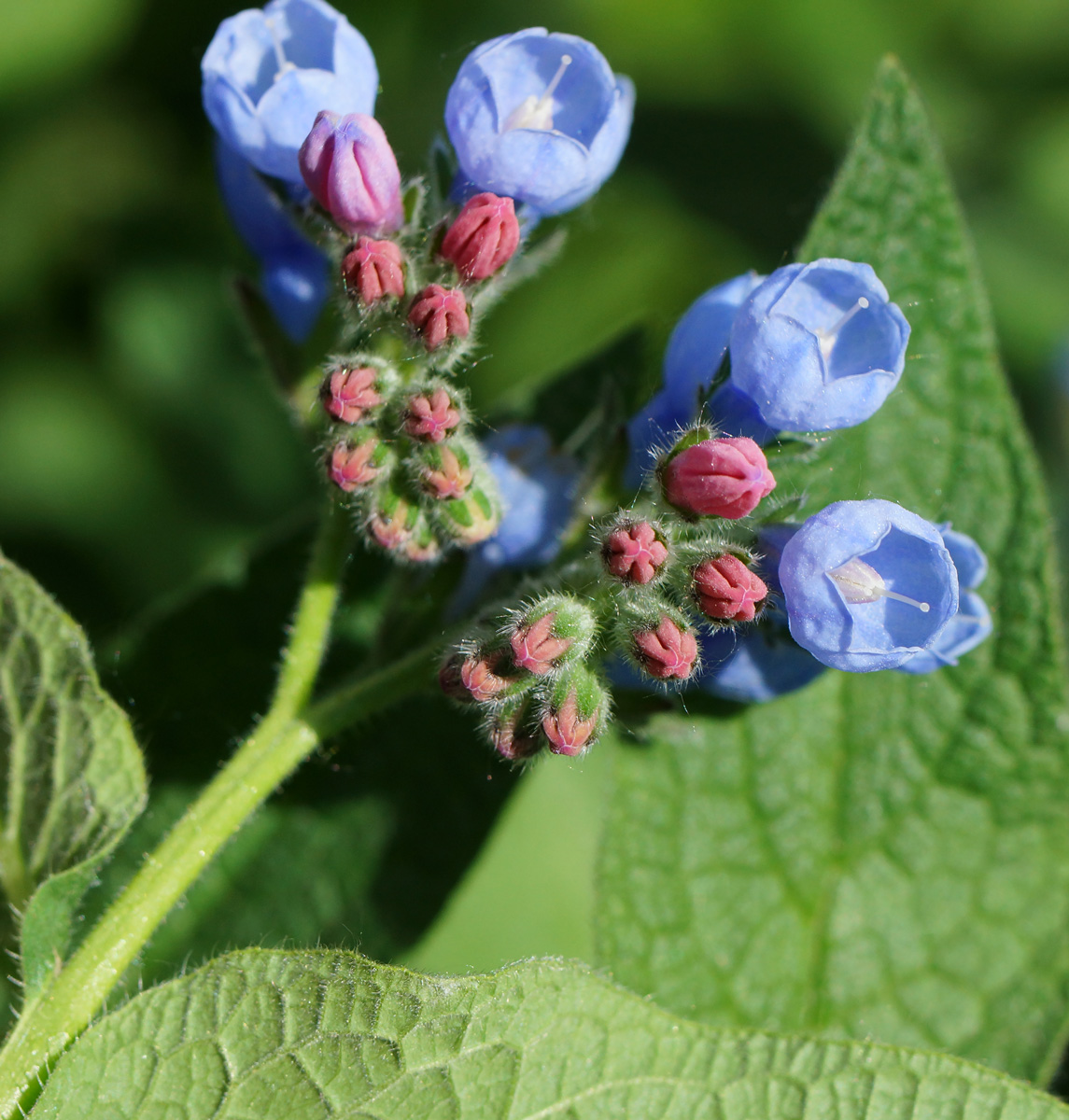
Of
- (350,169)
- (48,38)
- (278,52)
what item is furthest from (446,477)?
(48,38)

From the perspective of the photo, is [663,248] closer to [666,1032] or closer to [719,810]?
[719,810]

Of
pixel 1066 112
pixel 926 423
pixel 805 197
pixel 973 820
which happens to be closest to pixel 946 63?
pixel 1066 112

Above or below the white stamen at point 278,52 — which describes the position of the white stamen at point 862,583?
below

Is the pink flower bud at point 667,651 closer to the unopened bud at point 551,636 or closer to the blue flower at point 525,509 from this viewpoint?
the unopened bud at point 551,636

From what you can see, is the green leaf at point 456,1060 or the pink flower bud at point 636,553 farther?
the pink flower bud at point 636,553

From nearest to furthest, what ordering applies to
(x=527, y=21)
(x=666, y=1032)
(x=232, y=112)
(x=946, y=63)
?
(x=666, y=1032)
(x=232, y=112)
(x=527, y=21)
(x=946, y=63)

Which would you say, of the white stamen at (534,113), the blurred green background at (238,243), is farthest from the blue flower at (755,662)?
the blurred green background at (238,243)

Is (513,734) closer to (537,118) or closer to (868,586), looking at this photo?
(868,586)
